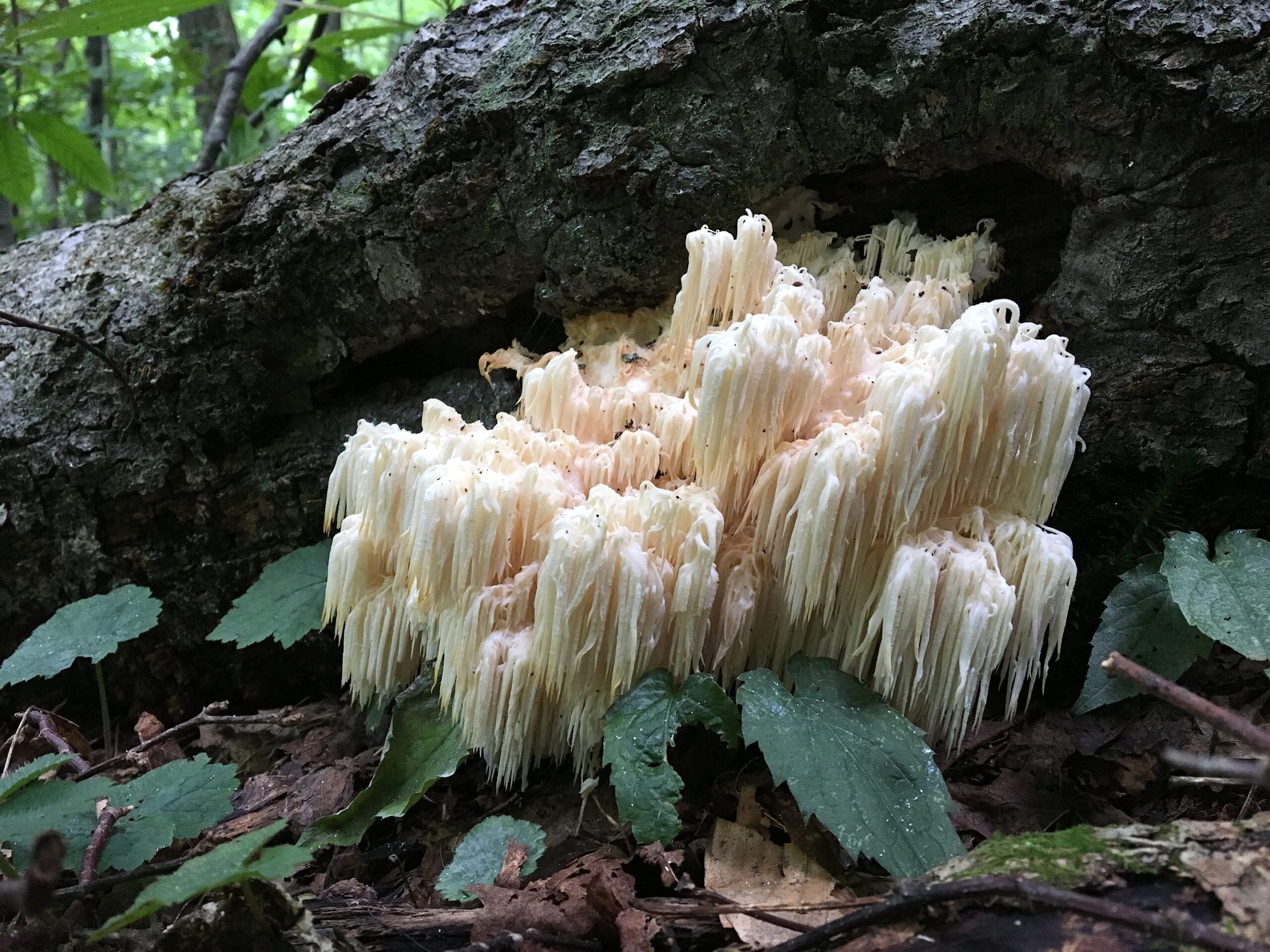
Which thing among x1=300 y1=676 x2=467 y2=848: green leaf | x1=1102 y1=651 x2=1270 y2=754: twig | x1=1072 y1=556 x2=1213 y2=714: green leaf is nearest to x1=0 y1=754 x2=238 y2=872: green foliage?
x1=300 y1=676 x2=467 y2=848: green leaf

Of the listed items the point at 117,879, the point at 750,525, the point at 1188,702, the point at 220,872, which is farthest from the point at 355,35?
the point at 1188,702

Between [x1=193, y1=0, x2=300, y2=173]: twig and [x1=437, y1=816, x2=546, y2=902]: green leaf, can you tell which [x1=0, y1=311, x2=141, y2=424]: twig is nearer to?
[x1=437, y1=816, x2=546, y2=902]: green leaf

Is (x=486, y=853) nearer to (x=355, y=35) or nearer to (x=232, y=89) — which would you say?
(x=355, y=35)

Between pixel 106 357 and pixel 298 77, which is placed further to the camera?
pixel 298 77

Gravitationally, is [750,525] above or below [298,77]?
below

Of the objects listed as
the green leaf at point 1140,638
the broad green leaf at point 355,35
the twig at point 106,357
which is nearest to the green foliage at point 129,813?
the twig at point 106,357

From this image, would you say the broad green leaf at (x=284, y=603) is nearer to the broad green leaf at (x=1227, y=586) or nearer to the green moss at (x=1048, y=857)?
the green moss at (x=1048, y=857)

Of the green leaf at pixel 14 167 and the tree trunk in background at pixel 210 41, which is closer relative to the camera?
the green leaf at pixel 14 167
